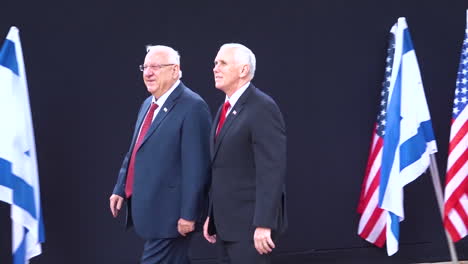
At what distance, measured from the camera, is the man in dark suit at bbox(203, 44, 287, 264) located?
3.58 meters

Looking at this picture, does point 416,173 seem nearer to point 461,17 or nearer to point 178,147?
point 461,17

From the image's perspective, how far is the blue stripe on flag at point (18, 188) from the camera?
445 centimetres

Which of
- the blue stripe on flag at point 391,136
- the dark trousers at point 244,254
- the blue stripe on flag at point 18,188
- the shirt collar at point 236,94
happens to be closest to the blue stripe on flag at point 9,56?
the blue stripe on flag at point 18,188

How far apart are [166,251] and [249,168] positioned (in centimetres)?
74

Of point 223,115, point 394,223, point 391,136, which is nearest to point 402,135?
point 391,136

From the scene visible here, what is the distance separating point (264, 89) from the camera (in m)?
5.57

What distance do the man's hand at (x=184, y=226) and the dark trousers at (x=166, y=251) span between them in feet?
0.53

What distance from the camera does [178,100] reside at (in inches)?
161

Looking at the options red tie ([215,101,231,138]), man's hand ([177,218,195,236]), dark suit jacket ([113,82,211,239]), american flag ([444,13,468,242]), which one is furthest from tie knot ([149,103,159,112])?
american flag ([444,13,468,242])

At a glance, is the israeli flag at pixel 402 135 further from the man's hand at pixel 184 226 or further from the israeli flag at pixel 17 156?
the israeli flag at pixel 17 156

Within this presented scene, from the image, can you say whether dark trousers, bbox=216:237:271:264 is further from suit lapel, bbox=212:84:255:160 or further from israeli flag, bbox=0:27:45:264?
israeli flag, bbox=0:27:45:264

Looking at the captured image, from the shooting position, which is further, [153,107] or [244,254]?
[153,107]

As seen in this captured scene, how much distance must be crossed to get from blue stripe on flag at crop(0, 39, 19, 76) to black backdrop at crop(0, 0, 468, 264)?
2.06 feet

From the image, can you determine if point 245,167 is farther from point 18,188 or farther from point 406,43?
point 406,43
